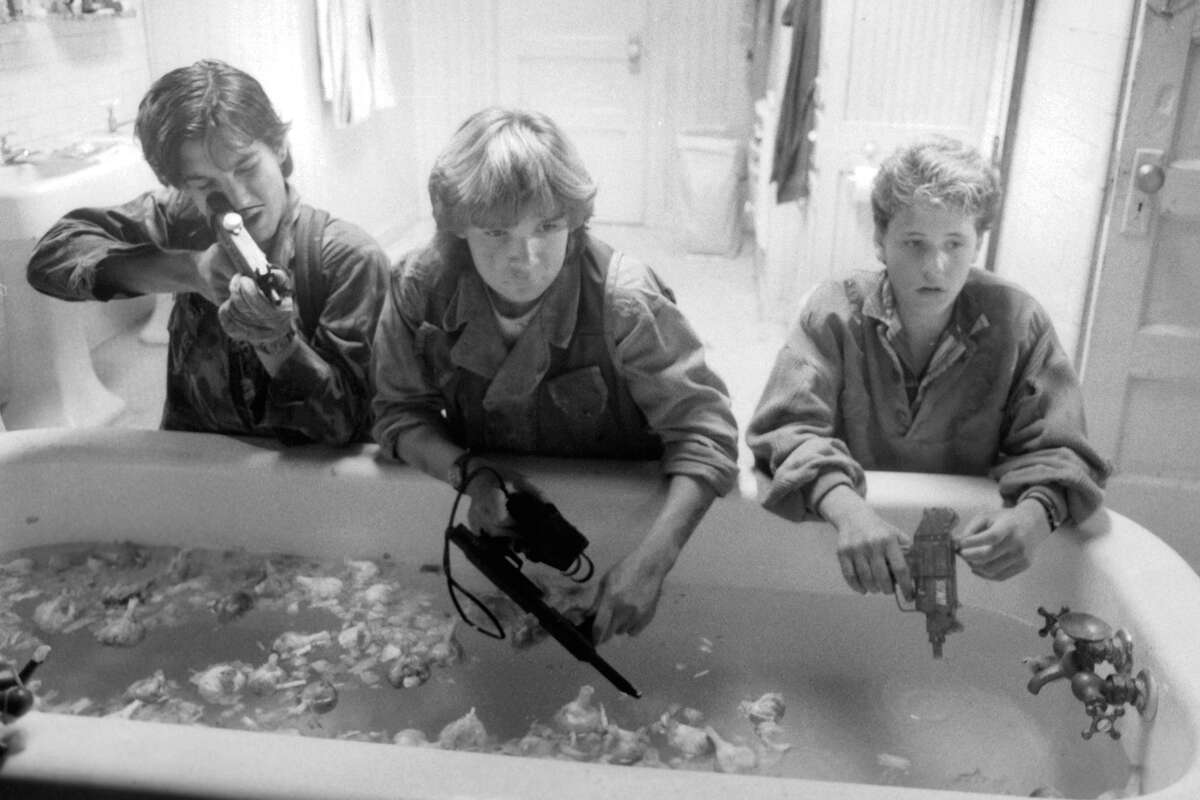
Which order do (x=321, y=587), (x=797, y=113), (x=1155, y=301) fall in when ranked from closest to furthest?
1. (x=321, y=587)
2. (x=1155, y=301)
3. (x=797, y=113)

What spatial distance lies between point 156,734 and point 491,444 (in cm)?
70

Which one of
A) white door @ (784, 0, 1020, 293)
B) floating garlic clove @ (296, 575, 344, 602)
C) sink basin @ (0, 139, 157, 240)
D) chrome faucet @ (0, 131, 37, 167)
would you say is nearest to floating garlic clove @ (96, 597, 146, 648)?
floating garlic clove @ (296, 575, 344, 602)

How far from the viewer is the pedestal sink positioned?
8.71 feet

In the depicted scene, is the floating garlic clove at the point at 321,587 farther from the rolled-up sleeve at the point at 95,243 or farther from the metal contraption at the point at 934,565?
the metal contraption at the point at 934,565

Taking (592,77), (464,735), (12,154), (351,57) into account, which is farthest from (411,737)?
(592,77)

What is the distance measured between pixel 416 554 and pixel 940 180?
0.92 m

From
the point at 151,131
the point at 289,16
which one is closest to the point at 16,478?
the point at 151,131

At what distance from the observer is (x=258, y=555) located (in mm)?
1771

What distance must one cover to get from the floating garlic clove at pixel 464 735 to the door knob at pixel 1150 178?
168 cm

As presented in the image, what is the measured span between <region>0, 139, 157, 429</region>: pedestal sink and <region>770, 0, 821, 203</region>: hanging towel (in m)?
1.88

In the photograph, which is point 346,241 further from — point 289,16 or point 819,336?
point 289,16

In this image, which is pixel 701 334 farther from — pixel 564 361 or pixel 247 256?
pixel 247 256

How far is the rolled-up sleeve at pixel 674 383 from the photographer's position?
1.52 meters

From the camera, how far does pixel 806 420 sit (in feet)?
5.21
